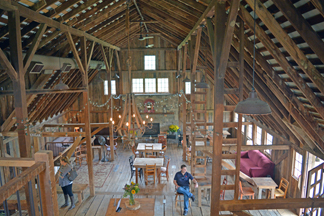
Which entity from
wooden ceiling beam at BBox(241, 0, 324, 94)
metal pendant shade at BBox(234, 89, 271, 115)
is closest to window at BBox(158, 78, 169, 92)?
wooden ceiling beam at BBox(241, 0, 324, 94)

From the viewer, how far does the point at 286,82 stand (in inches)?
197

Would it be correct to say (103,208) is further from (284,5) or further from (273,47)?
(284,5)

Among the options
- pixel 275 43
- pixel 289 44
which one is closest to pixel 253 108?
pixel 289 44

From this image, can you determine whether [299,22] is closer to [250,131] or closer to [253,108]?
[253,108]

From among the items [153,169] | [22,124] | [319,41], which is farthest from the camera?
[153,169]

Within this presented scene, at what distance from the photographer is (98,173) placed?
9.65 metres

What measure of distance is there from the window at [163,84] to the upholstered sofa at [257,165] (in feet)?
20.6

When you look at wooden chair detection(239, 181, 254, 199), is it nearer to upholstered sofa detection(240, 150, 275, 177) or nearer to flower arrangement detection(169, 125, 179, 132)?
upholstered sofa detection(240, 150, 275, 177)

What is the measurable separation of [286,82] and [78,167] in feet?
28.8

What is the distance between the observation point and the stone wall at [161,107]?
14227 mm

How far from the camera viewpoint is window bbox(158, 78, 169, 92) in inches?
563

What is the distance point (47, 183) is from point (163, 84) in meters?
12.5

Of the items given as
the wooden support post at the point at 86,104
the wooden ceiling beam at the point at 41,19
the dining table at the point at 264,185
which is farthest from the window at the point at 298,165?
the wooden ceiling beam at the point at 41,19

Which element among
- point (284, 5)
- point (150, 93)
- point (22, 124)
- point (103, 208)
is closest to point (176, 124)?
point (150, 93)
